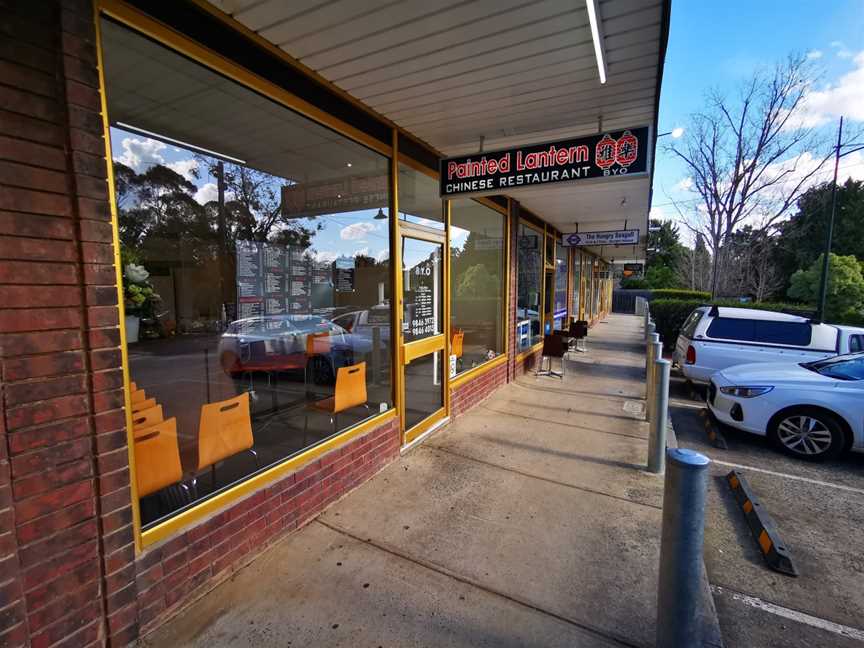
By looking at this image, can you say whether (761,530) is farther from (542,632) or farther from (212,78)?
(212,78)

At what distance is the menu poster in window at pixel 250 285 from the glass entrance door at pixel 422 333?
2.68 m

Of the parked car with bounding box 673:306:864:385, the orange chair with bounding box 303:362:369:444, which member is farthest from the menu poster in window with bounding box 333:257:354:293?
the parked car with bounding box 673:306:864:385

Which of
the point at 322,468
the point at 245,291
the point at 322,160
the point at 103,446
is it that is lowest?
the point at 322,468

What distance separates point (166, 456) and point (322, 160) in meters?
3.33

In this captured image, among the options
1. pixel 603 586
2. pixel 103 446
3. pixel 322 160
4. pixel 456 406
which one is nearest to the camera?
pixel 103 446

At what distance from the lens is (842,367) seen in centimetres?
495

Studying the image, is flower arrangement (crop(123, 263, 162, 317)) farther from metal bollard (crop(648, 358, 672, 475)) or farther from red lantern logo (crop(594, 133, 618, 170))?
metal bollard (crop(648, 358, 672, 475))

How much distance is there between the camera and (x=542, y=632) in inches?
89.0

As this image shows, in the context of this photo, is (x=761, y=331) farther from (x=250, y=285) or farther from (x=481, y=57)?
(x=250, y=285)

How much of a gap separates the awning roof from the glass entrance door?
4.35ft

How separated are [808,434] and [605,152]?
4070 millimetres

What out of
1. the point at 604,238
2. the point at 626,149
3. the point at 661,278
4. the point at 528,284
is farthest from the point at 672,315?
the point at 661,278

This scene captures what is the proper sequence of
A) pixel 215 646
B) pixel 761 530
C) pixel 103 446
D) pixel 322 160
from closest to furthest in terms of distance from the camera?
pixel 103 446 < pixel 215 646 < pixel 761 530 < pixel 322 160

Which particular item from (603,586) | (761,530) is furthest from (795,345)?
(603,586)
